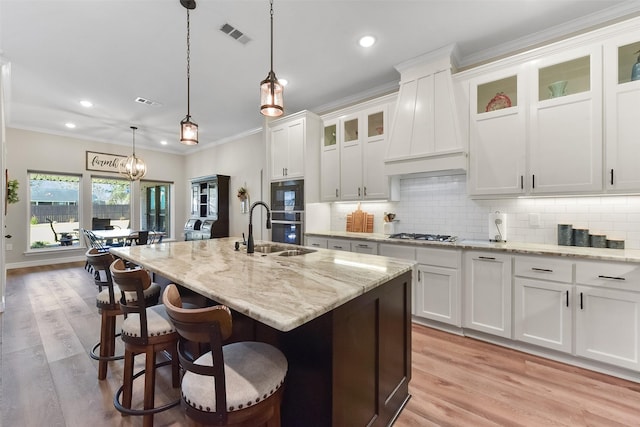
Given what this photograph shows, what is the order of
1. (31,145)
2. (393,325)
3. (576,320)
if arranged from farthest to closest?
(31,145), (576,320), (393,325)

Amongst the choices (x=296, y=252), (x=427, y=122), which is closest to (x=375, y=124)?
(x=427, y=122)

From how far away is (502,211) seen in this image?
9.89ft

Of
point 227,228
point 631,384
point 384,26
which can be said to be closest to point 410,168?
point 384,26

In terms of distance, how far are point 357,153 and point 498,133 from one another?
5.43 feet

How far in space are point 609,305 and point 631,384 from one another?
22.8 inches

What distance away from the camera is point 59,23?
8.51 feet

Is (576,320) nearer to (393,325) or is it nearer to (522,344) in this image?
(522,344)

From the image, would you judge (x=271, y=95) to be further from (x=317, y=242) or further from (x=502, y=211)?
(x=502, y=211)

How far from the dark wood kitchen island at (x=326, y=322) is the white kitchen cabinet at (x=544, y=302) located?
135cm

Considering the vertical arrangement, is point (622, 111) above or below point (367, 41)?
below

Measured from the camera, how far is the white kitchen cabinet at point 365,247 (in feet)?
10.9

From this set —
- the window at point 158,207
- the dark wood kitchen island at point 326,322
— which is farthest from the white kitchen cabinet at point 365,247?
the window at point 158,207

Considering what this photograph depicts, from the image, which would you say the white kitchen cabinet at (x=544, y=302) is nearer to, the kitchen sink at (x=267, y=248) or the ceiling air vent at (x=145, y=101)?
the kitchen sink at (x=267, y=248)

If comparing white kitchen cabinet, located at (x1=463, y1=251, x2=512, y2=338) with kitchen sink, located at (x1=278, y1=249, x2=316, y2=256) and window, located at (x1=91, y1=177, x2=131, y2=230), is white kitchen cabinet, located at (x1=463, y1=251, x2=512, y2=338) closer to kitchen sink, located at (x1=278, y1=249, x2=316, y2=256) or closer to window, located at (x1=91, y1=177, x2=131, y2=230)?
kitchen sink, located at (x1=278, y1=249, x2=316, y2=256)
